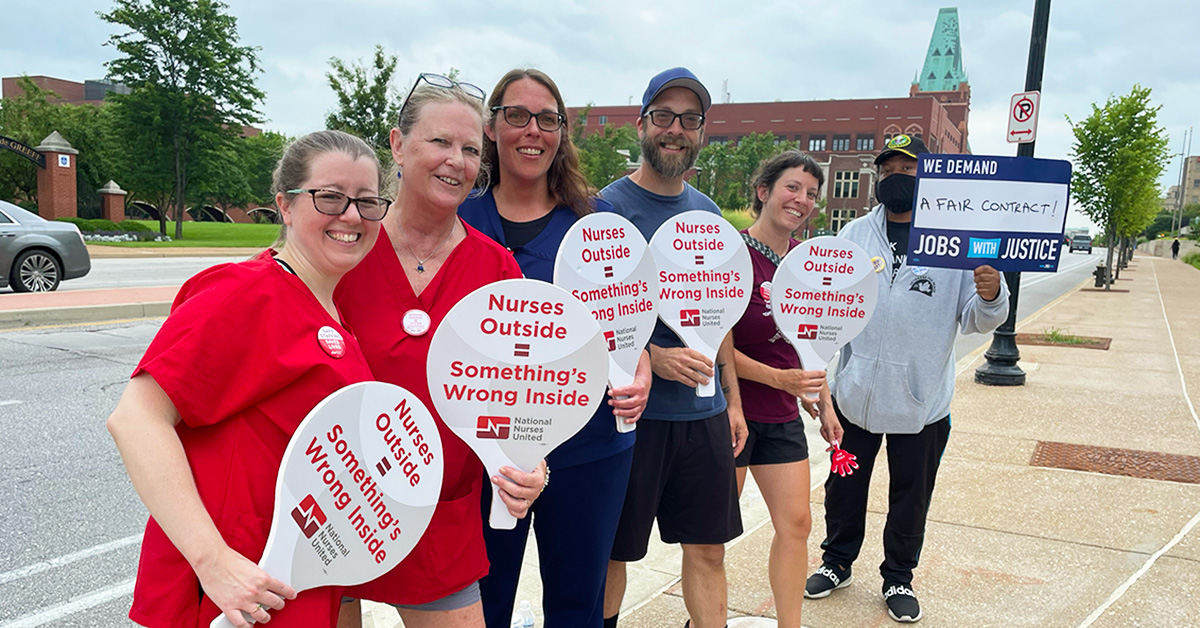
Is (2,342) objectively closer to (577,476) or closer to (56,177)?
(577,476)

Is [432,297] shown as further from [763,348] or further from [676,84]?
[763,348]

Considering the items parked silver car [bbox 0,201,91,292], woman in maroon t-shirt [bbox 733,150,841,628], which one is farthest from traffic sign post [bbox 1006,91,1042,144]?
parked silver car [bbox 0,201,91,292]

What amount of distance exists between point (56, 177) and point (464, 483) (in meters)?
35.9

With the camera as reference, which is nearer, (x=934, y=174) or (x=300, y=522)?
(x=300, y=522)

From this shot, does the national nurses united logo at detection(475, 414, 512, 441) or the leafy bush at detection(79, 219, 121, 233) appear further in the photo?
the leafy bush at detection(79, 219, 121, 233)

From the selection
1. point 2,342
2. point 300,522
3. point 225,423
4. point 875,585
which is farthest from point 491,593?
point 2,342

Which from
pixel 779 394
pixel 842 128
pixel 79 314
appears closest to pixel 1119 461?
pixel 779 394

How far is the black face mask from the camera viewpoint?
3.38 meters

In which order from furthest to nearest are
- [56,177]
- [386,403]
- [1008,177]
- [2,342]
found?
[56,177]
[2,342]
[1008,177]
[386,403]

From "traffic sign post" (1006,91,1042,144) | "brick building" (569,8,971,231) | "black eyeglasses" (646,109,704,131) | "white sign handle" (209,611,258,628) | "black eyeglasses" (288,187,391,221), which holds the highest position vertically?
"brick building" (569,8,971,231)

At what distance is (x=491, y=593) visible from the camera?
2.24 m

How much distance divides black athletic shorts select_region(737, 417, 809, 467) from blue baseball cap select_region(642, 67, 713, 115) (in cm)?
120

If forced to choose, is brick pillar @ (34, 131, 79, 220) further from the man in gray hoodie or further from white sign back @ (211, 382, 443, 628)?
white sign back @ (211, 382, 443, 628)

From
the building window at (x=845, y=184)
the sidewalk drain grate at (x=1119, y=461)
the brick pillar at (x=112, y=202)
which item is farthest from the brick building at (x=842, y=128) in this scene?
the sidewalk drain grate at (x=1119, y=461)
